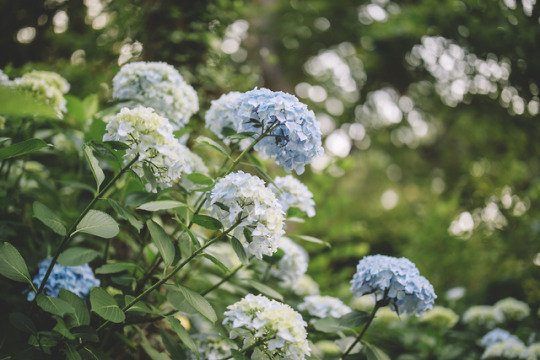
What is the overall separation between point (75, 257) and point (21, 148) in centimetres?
42

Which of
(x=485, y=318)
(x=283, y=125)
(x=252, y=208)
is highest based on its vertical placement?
(x=485, y=318)

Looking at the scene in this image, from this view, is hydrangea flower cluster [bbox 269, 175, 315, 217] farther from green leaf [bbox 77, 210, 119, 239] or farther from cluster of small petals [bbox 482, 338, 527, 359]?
cluster of small petals [bbox 482, 338, 527, 359]

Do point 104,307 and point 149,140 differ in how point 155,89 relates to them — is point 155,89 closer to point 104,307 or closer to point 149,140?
point 149,140

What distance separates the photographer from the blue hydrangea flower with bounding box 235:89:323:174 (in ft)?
3.65

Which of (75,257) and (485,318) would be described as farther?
(485,318)

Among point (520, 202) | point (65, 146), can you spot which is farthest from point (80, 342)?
point (520, 202)

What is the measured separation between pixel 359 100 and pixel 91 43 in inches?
151

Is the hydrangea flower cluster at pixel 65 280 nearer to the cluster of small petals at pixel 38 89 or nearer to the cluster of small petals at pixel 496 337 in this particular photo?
the cluster of small petals at pixel 38 89

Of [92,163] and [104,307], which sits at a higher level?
[92,163]

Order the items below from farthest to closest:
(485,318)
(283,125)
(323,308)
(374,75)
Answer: (374,75)
(485,318)
(323,308)
(283,125)

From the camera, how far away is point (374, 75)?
18.5ft

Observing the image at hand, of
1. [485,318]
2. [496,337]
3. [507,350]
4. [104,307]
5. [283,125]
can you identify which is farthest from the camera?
[485,318]

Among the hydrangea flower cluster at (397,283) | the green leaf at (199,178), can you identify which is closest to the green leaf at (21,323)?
the green leaf at (199,178)

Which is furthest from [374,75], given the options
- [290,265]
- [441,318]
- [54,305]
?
[54,305]
